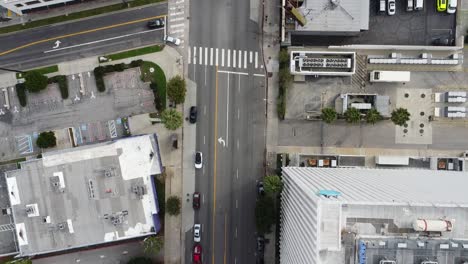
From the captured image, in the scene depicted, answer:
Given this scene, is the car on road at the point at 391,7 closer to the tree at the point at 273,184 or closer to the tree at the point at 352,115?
the tree at the point at 352,115

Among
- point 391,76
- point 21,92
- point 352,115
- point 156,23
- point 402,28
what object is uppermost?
point 156,23

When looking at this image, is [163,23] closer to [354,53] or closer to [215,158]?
[215,158]

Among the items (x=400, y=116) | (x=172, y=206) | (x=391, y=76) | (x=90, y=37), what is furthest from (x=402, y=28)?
(x=90, y=37)

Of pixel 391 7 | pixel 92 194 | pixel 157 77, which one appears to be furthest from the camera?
pixel 157 77

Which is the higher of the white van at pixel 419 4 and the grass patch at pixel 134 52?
the white van at pixel 419 4

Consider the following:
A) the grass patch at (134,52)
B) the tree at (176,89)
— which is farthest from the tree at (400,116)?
the grass patch at (134,52)

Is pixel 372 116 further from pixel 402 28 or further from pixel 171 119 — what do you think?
pixel 171 119

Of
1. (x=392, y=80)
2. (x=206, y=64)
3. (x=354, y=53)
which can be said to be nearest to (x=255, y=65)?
(x=206, y=64)
